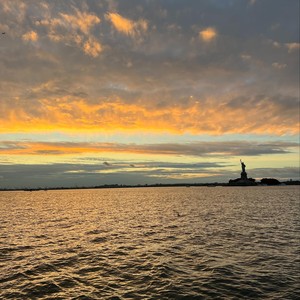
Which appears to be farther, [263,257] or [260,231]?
[260,231]

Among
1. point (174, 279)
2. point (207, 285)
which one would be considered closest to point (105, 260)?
point (174, 279)

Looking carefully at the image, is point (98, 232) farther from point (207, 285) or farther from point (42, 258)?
point (207, 285)

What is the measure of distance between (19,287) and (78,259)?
9.33 m

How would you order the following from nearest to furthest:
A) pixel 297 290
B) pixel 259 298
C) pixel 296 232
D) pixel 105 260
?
1. pixel 259 298
2. pixel 297 290
3. pixel 105 260
4. pixel 296 232

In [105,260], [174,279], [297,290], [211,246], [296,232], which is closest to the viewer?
[297,290]

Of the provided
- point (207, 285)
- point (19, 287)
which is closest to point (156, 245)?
point (207, 285)

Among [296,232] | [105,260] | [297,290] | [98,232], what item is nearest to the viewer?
[297,290]

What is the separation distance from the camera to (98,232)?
52.7 metres

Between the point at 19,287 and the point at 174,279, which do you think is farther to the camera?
the point at 174,279

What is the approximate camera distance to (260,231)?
50750 mm

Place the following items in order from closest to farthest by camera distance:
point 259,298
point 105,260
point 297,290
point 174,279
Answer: point 259,298 → point 297,290 → point 174,279 → point 105,260

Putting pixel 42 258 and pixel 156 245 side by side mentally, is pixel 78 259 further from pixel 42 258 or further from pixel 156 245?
pixel 156 245

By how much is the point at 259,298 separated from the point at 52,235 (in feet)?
120

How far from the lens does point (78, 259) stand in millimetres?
32875
